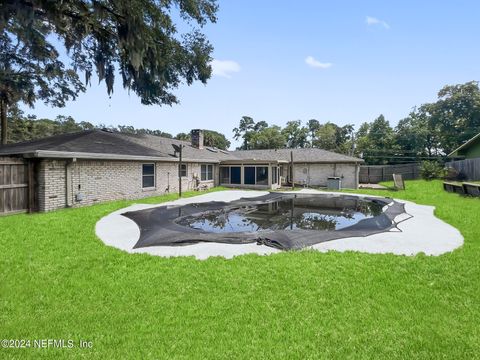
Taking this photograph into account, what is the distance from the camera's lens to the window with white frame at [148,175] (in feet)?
42.9

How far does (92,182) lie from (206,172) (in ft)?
28.4

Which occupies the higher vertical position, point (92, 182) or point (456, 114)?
point (456, 114)

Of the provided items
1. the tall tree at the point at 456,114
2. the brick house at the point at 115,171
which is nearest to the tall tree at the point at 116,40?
the brick house at the point at 115,171

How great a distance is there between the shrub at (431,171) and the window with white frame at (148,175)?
74.5ft

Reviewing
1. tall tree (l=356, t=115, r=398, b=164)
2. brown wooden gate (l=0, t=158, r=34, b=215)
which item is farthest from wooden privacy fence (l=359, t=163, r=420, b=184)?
brown wooden gate (l=0, t=158, r=34, b=215)

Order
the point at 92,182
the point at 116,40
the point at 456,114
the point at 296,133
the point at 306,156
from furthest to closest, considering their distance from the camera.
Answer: the point at 296,133
the point at 456,114
the point at 306,156
the point at 92,182
the point at 116,40

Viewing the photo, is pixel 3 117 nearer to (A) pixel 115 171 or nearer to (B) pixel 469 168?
(A) pixel 115 171

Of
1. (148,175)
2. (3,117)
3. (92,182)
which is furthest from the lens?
(3,117)

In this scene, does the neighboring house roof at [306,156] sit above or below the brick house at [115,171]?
above

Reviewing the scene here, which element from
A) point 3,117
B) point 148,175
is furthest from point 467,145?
point 3,117

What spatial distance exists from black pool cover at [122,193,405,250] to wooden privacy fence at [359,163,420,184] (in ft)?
41.9

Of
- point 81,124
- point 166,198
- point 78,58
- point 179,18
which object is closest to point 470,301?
point 166,198

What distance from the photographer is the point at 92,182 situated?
10.4m

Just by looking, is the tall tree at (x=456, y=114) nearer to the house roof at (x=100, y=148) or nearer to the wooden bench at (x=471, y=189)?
the house roof at (x=100, y=148)
